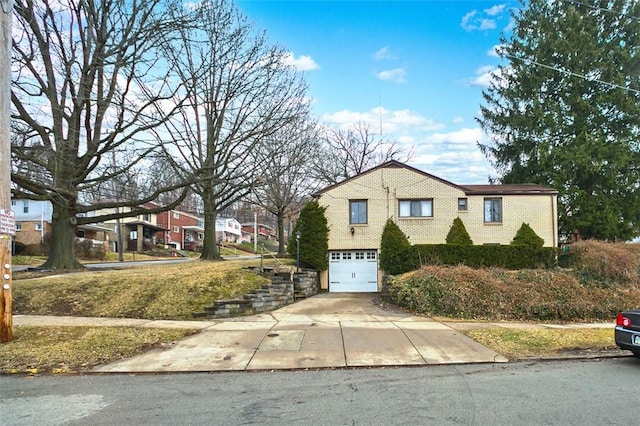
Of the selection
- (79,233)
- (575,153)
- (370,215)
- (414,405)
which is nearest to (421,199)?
(370,215)

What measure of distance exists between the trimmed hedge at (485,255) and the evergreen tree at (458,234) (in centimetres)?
125

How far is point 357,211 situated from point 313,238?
2.86m

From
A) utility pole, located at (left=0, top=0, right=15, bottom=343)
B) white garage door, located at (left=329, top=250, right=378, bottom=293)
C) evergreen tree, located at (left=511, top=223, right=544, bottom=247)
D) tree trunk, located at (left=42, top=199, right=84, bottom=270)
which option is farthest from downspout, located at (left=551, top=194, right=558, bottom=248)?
tree trunk, located at (left=42, top=199, right=84, bottom=270)

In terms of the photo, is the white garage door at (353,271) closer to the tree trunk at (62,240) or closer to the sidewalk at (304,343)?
the sidewalk at (304,343)

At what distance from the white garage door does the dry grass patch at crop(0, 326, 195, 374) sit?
1304cm

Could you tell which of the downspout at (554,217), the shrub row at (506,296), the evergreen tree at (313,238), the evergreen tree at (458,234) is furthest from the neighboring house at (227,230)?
the shrub row at (506,296)

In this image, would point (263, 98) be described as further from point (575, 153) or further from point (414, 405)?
point (414, 405)

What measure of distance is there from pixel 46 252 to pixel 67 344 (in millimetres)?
33103

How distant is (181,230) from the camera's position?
66625 millimetres

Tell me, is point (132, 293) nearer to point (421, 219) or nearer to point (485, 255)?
point (421, 219)

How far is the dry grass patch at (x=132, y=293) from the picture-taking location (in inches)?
496

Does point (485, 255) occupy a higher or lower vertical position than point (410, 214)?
lower

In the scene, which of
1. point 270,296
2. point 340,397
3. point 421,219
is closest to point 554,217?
point 421,219

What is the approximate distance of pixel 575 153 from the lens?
1035 inches
